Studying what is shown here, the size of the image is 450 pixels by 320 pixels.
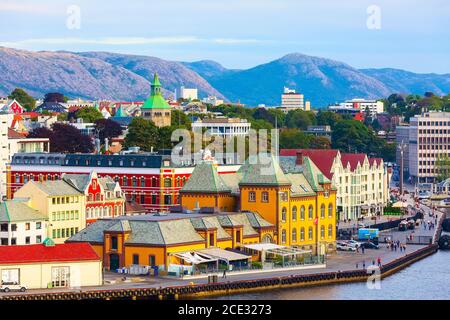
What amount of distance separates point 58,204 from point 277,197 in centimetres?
1298

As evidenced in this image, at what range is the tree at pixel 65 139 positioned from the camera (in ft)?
489

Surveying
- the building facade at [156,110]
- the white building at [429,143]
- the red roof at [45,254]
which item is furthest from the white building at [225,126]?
the red roof at [45,254]

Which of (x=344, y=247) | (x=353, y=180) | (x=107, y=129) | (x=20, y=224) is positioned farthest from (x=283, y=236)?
(x=107, y=129)

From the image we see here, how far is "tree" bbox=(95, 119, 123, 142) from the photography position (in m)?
168

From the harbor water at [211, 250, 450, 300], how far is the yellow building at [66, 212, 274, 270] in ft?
19.8

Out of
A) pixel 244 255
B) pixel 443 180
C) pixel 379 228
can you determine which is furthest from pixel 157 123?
pixel 244 255

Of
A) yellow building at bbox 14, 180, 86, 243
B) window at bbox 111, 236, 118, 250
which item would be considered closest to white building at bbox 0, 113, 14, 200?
yellow building at bbox 14, 180, 86, 243

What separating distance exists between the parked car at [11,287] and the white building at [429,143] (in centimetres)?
11958

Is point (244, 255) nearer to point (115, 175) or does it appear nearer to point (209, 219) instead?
point (209, 219)

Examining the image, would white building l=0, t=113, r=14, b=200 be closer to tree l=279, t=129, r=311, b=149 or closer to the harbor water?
the harbor water

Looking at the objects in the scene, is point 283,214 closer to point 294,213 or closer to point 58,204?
point 294,213

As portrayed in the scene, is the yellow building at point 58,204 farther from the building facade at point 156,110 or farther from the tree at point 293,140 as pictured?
the building facade at point 156,110

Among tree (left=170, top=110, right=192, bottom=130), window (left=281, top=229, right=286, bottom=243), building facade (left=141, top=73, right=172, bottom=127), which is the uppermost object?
building facade (left=141, top=73, right=172, bottom=127)
